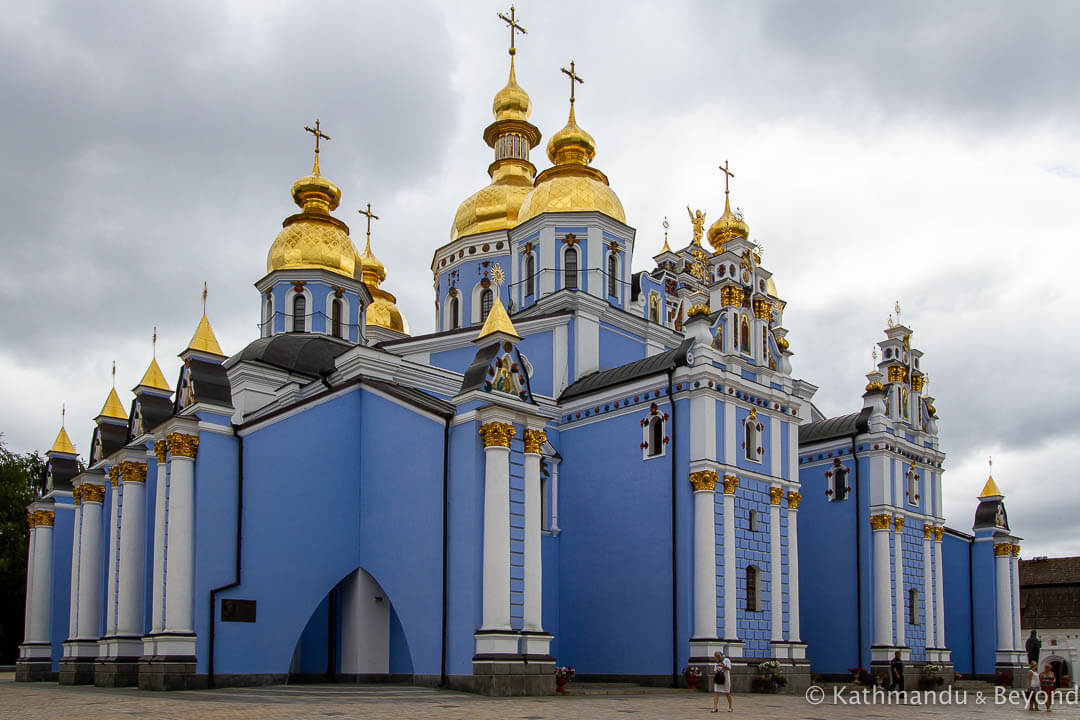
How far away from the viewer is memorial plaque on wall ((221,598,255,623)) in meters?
17.8

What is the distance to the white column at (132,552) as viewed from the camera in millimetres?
19422

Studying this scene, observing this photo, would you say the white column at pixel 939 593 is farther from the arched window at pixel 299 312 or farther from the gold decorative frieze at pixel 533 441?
the arched window at pixel 299 312

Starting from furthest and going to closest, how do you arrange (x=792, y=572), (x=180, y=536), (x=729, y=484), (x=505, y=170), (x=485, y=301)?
(x=505, y=170), (x=485, y=301), (x=792, y=572), (x=729, y=484), (x=180, y=536)

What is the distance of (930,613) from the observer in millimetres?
26422

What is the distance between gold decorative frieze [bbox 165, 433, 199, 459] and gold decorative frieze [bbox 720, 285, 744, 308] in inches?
449

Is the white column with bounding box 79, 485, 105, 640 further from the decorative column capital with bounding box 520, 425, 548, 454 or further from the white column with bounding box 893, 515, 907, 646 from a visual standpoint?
the white column with bounding box 893, 515, 907, 646

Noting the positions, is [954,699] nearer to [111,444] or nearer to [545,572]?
[545,572]

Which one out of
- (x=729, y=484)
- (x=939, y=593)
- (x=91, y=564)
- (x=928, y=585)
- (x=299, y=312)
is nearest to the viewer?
(x=729, y=484)

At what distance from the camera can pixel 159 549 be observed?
58.9 ft

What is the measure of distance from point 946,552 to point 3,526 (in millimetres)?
27071

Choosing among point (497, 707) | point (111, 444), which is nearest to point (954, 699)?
point (497, 707)

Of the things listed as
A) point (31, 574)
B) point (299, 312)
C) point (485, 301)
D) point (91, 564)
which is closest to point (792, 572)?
point (485, 301)

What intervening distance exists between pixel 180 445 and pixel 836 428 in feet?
54.3

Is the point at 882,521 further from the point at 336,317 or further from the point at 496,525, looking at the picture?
the point at 336,317
